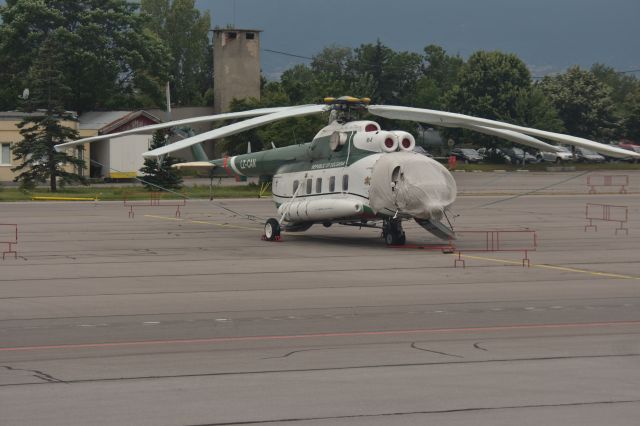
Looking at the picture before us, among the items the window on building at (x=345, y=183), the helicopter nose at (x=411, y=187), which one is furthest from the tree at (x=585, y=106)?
the helicopter nose at (x=411, y=187)

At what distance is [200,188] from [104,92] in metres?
26.5

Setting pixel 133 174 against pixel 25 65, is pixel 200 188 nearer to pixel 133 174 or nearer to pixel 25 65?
pixel 133 174

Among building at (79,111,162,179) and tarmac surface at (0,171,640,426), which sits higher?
building at (79,111,162,179)

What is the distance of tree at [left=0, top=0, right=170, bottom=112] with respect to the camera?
78.8 m

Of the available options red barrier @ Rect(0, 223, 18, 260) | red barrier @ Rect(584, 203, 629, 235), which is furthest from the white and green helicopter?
red barrier @ Rect(584, 203, 629, 235)

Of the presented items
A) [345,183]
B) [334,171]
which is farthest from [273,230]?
[345,183]

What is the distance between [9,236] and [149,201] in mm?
19463

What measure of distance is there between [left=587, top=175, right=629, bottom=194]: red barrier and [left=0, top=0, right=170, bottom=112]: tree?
1449 inches

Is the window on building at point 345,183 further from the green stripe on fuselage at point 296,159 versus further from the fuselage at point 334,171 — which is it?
the green stripe on fuselage at point 296,159

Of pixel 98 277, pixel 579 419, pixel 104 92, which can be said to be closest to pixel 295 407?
pixel 579 419

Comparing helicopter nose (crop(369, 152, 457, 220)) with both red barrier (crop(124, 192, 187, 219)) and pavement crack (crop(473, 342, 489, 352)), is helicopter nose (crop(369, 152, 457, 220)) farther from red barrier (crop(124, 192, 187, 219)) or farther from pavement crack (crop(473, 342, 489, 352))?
red barrier (crop(124, 192, 187, 219))

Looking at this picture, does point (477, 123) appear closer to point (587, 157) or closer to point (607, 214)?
point (607, 214)

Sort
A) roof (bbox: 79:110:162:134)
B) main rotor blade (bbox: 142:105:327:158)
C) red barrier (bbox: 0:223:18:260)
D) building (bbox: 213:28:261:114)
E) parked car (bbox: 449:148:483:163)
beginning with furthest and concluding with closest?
1. parked car (bbox: 449:148:483:163)
2. building (bbox: 213:28:261:114)
3. roof (bbox: 79:110:162:134)
4. red barrier (bbox: 0:223:18:260)
5. main rotor blade (bbox: 142:105:327:158)

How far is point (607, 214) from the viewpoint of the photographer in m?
42.0
